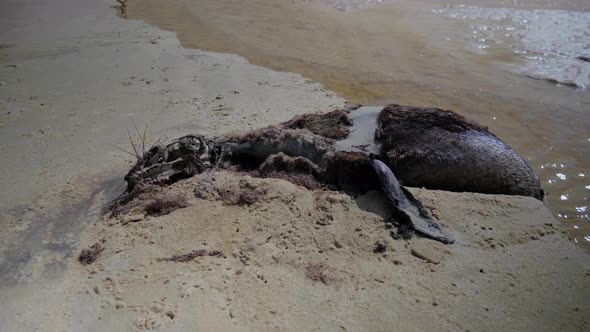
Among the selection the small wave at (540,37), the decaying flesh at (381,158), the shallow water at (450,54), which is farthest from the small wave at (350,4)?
the decaying flesh at (381,158)

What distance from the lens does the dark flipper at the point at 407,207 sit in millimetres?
2975

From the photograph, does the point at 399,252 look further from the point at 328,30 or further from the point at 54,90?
the point at 328,30

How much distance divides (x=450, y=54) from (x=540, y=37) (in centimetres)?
216

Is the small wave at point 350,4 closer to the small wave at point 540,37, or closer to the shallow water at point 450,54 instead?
the shallow water at point 450,54

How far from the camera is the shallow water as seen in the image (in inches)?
190

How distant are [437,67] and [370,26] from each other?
100 inches

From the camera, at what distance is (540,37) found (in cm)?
813

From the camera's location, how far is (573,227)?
3516 millimetres

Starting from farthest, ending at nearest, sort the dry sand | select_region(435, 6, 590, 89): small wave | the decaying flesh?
select_region(435, 6, 590, 89): small wave
the decaying flesh
the dry sand

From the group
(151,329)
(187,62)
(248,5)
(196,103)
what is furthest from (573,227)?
(248,5)

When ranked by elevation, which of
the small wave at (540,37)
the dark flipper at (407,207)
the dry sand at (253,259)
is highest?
the small wave at (540,37)

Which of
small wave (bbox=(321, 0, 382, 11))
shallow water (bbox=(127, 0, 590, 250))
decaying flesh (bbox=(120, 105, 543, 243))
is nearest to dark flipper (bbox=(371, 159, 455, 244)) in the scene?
decaying flesh (bbox=(120, 105, 543, 243))

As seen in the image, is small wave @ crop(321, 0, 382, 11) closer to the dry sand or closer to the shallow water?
the shallow water

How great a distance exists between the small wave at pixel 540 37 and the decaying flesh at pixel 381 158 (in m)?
3.90
